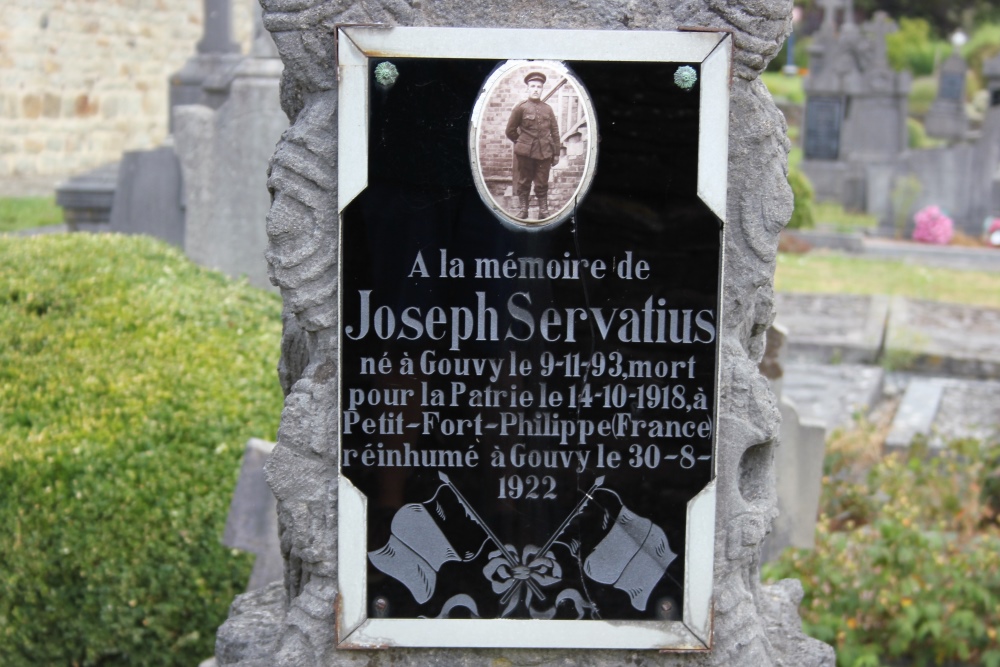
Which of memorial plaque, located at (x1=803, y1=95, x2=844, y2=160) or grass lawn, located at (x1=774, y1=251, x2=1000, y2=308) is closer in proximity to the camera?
grass lawn, located at (x1=774, y1=251, x2=1000, y2=308)

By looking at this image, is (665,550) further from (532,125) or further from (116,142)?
(116,142)

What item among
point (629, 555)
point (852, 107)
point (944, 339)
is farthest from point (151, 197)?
point (852, 107)

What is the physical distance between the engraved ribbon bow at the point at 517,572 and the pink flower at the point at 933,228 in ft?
46.1

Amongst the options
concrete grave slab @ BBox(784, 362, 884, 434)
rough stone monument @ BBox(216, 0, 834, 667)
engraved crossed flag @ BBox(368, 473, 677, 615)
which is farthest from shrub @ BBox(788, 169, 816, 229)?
engraved crossed flag @ BBox(368, 473, 677, 615)

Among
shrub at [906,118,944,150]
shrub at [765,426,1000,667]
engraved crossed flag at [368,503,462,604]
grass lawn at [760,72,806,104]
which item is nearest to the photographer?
engraved crossed flag at [368,503,462,604]

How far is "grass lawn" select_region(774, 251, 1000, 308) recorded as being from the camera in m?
11.5

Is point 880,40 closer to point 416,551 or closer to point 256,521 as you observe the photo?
point 256,521

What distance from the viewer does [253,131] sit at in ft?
20.2

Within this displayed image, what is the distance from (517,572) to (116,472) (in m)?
1.90

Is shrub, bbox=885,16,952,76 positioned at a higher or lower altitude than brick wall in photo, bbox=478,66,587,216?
higher

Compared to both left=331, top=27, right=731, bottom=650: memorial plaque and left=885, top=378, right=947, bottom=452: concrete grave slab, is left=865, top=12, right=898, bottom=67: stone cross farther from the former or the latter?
left=331, top=27, right=731, bottom=650: memorial plaque

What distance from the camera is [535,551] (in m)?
2.45

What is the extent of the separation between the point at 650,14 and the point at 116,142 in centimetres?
1542

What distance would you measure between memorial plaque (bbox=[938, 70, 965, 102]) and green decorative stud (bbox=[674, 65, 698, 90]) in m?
22.3
